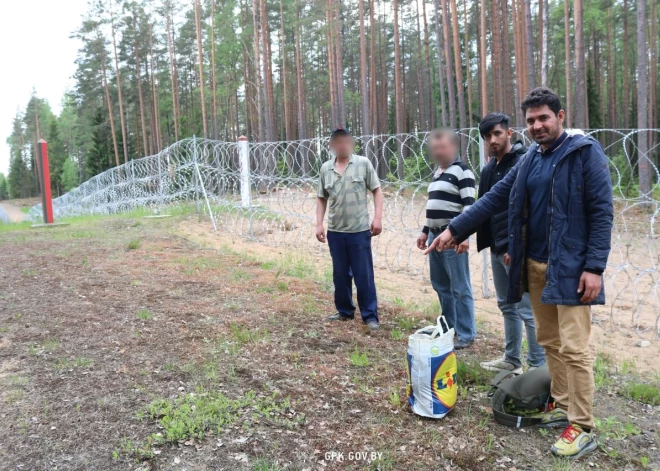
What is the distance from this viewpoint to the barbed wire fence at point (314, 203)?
5180 millimetres

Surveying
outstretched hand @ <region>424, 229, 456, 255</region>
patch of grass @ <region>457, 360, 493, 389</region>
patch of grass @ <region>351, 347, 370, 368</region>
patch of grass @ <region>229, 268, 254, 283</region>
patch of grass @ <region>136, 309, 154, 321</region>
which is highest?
outstretched hand @ <region>424, 229, 456, 255</region>

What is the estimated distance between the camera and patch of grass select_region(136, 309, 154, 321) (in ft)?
13.4

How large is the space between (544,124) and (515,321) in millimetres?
1359

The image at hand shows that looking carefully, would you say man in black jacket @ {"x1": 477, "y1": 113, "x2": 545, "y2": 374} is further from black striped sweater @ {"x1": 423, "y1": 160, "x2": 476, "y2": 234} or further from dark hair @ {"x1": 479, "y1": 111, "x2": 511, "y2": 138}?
black striped sweater @ {"x1": 423, "y1": 160, "x2": 476, "y2": 234}

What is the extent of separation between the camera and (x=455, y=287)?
11.3 feet

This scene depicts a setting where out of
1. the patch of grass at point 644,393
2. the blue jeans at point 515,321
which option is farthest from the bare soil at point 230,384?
the blue jeans at point 515,321

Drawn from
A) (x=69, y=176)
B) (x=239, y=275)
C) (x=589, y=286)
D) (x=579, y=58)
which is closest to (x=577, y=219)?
(x=589, y=286)

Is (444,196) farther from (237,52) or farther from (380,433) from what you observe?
(237,52)

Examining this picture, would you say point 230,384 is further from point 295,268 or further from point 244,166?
point 244,166

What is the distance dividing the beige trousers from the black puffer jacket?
509 millimetres

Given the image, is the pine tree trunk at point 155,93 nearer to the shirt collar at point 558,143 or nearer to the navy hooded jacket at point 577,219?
the shirt collar at point 558,143

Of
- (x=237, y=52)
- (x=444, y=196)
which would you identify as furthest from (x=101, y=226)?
(x=237, y=52)

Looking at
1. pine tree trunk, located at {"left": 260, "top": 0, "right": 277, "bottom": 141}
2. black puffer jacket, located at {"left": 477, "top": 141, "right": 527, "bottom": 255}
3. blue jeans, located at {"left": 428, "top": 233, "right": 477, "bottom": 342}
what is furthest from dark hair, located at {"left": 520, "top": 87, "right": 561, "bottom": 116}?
pine tree trunk, located at {"left": 260, "top": 0, "right": 277, "bottom": 141}

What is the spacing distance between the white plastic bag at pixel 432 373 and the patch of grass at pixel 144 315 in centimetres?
245
